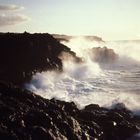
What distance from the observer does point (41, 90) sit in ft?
188

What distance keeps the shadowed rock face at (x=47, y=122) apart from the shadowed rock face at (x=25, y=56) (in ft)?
82.6

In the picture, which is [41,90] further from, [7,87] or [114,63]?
[114,63]

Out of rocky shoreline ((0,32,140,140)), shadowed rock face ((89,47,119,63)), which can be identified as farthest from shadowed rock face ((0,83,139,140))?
shadowed rock face ((89,47,119,63))

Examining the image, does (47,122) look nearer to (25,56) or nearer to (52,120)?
(52,120)

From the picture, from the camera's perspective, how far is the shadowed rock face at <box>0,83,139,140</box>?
25219 millimetres

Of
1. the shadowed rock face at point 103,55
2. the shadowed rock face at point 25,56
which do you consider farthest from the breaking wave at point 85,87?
the shadowed rock face at point 103,55

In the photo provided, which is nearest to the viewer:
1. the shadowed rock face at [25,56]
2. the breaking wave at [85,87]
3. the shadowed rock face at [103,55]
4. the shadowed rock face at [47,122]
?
the shadowed rock face at [47,122]

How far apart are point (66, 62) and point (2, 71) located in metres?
26.4

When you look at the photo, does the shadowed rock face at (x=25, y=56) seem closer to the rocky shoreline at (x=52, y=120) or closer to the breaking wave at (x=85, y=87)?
the breaking wave at (x=85, y=87)

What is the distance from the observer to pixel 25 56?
67.3 meters

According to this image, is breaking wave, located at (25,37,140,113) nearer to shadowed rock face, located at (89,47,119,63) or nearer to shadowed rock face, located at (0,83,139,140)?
shadowed rock face, located at (0,83,139,140)

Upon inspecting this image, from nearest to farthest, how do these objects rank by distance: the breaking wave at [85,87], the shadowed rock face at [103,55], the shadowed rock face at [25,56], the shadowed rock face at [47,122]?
the shadowed rock face at [47,122], the breaking wave at [85,87], the shadowed rock face at [25,56], the shadowed rock face at [103,55]

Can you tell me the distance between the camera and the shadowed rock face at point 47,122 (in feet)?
82.7

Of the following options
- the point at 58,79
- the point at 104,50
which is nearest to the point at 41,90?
the point at 58,79
